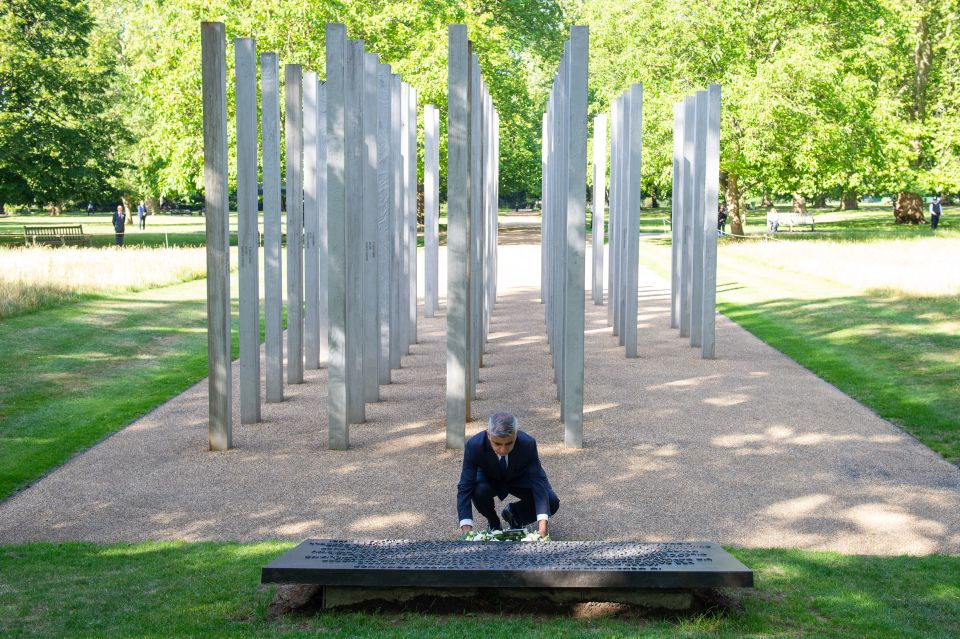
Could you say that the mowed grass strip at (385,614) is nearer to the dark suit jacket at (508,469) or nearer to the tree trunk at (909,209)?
the dark suit jacket at (508,469)

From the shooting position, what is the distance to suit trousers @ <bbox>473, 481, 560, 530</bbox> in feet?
22.3

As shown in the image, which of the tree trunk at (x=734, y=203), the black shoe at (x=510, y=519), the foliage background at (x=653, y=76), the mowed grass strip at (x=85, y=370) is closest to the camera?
the black shoe at (x=510, y=519)

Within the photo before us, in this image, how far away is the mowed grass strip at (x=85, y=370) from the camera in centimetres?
986

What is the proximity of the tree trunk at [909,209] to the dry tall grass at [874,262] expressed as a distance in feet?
46.6

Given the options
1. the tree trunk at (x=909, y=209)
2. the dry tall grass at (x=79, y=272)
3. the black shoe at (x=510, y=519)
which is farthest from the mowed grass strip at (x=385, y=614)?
the tree trunk at (x=909, y=209)

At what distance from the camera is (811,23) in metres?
36.9

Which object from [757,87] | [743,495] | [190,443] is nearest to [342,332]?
[190,443]

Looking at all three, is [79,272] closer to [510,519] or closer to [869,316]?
[869,316]

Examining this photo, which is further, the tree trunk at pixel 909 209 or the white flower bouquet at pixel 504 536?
the tree trunk at pixel 909 209

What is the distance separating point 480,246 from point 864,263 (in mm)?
17186

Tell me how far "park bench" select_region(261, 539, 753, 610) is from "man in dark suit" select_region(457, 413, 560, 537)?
0.96 metres

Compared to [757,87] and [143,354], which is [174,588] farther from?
[757,87]

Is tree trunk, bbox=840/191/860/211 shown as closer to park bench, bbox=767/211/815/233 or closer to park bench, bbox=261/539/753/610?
park bench, bbox=767/211/815/233

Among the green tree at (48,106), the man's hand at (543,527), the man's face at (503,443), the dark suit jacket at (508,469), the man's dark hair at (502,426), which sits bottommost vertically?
the man's hand at (543,527)
